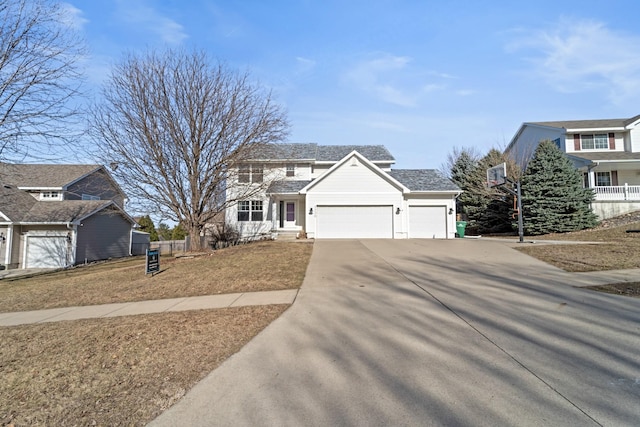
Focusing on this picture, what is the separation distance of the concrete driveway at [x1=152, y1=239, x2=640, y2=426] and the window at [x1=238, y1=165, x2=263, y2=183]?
35.0 ft

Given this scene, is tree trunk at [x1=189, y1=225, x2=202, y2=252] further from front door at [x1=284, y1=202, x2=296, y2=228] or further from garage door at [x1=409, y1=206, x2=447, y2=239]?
garage door at [x1=409, y1=206, x2=447, y2=239]

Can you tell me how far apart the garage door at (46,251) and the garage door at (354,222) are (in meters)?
16.9

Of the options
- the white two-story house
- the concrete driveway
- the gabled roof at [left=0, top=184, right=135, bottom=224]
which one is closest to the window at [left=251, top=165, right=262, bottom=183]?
the white two-story house

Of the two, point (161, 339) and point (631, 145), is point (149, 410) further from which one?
point (631, 145)

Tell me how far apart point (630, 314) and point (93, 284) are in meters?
14.1

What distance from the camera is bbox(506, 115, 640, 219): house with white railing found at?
24.3 meters

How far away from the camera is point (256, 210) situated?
22.1m

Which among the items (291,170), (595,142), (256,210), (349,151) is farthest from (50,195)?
(595,142)

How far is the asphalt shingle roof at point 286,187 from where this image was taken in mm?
20656

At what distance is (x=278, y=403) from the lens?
3254 millimetres

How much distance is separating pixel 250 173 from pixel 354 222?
6.93 metres

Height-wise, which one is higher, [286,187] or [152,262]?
[286,187]

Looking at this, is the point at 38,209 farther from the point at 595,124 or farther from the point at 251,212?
the point at 595,124

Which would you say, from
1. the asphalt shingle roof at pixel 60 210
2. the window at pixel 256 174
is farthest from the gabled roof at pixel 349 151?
the asphalt shingle roof at pixel 60 210
